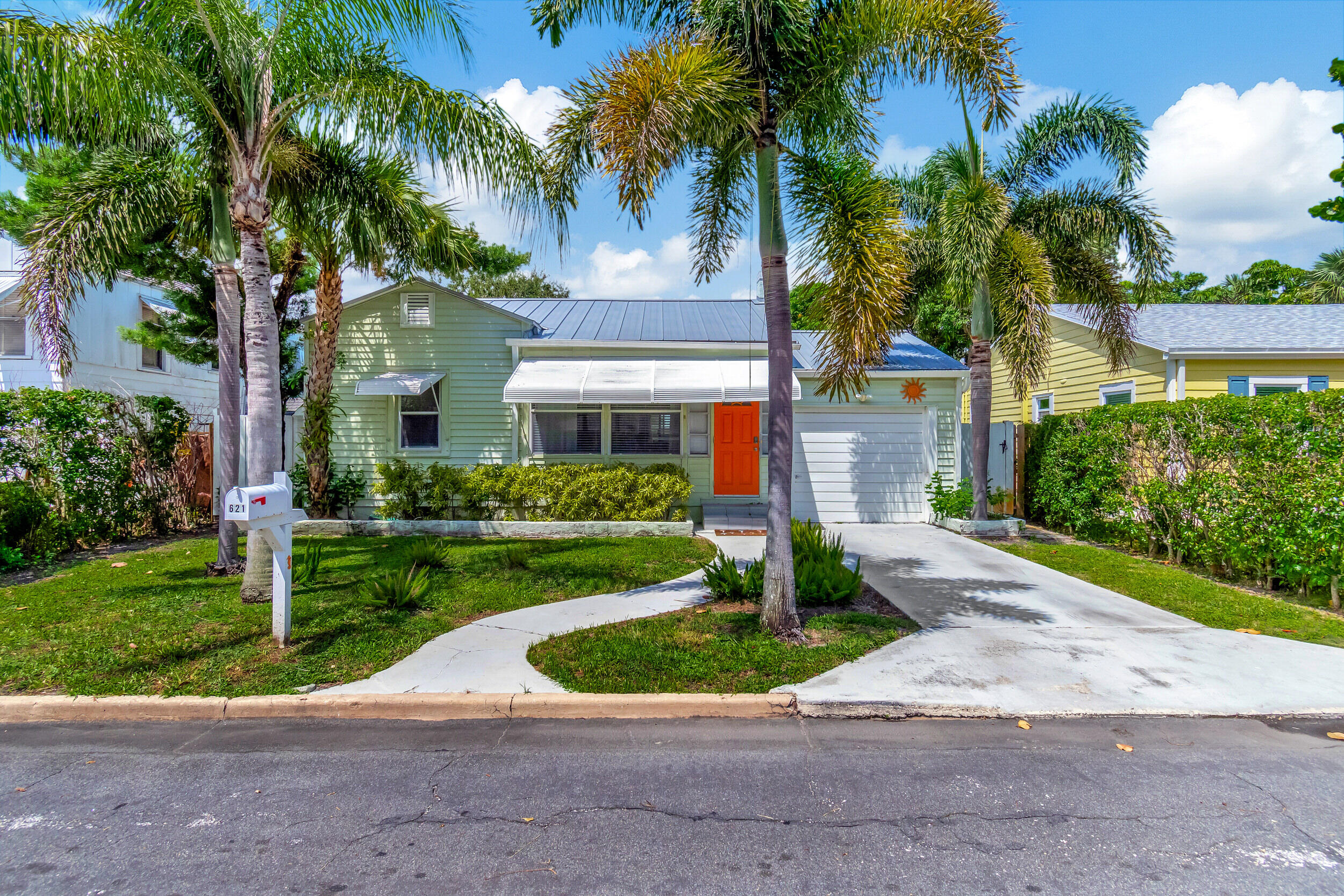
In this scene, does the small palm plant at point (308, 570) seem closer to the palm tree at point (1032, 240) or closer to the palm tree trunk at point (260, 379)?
the palm tree trunk at point (260, 379)

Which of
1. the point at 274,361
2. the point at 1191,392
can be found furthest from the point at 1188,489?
the point at 274,361

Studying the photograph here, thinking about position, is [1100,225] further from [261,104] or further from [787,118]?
[261,104]

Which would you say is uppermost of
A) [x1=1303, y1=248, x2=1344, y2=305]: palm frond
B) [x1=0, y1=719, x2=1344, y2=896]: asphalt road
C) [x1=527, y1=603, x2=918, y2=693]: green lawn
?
[x1=1303, y1=248, x2=1344, y2=305]: palm frond

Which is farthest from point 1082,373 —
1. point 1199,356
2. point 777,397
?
point 777,397

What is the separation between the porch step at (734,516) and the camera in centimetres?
1184

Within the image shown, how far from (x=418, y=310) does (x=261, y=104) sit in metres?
6.02

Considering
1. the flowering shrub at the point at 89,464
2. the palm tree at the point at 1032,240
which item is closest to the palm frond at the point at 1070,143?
the palm tree at the point at 1032,240

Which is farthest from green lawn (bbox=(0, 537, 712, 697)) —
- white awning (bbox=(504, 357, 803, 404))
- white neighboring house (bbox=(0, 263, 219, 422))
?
white neighboring house (bbox=(0, 263, 219, 422))

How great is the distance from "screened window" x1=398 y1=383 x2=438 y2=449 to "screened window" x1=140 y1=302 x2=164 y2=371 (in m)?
8.15

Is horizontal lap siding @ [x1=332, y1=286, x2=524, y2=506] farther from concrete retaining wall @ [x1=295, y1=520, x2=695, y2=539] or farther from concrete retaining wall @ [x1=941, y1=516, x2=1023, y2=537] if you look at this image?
concrete retaining wall @ [x1=941, y1=516, x2=1023, y2=537]

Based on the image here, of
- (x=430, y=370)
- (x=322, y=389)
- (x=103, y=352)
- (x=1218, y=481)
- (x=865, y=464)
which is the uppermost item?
(x=103, y=352)

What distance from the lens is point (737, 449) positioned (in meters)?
13.6

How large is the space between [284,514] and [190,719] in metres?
1.60

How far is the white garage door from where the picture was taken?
42.7 ft
